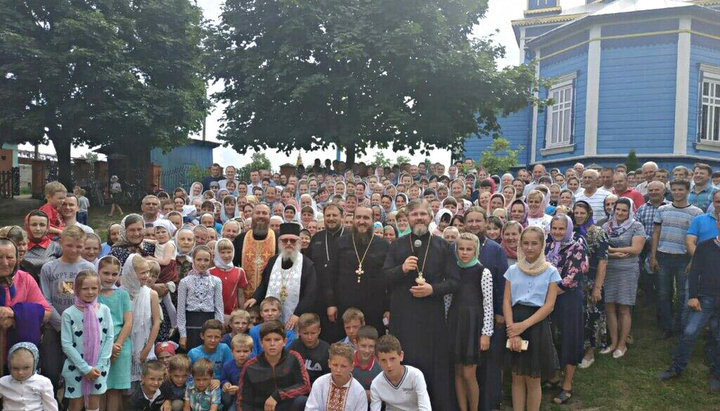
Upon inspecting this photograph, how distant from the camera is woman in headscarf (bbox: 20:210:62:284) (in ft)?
17.1

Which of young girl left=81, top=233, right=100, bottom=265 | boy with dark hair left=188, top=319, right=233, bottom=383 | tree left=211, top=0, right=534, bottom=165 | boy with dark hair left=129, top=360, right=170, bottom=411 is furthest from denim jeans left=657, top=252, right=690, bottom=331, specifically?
tree left=211, top=0, right=534, bottom=165

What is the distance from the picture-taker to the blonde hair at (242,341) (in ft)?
16.9

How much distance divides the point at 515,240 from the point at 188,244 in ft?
11.6

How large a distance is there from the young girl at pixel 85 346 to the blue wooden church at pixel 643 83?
53.1 ft

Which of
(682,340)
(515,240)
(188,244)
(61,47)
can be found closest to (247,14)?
(61,47)

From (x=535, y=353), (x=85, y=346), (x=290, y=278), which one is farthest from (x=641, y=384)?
(x=85, y=346)

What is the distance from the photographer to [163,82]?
69.4 feet

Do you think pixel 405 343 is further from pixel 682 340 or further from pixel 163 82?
pixel 163 82

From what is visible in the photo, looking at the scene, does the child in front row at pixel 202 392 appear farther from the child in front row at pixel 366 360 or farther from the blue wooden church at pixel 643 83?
the blue wooden church at pixel 643 83

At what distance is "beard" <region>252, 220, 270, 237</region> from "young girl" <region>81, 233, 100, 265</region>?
1.69 metres

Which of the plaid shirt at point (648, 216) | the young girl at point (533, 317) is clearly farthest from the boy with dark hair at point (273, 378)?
the plaid shirt at point (648, 216)

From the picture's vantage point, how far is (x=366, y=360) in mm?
4918

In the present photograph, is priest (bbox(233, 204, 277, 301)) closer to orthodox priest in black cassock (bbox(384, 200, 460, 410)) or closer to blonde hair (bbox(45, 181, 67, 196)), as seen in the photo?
orthodox priest in black cassock (bbox(384, 200, 460, 410))

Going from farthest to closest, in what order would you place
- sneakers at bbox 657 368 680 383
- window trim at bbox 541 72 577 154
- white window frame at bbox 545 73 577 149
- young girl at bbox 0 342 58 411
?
white window frame at bbox 545 73 577 149
window trim at bbox 541 72 577 154
sneakers at bbox 657 368 680 383
young girl at bbox 0 342 58 411
